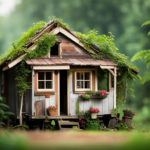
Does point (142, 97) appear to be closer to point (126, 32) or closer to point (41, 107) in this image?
point (126, 32)

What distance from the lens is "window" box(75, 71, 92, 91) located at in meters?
14.3

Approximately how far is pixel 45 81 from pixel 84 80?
81.0 inches

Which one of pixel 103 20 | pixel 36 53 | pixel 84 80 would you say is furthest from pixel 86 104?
pixel 103 20

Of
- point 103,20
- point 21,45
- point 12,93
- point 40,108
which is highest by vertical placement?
point 103,20

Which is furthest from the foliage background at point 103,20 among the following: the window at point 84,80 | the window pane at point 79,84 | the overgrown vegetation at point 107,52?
the window pane at point 79,84

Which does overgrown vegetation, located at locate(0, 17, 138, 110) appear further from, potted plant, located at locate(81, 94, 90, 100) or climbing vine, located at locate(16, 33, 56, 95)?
potted plant, located at locate(81, 94, 90, 100)

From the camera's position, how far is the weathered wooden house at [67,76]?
43.4 ft

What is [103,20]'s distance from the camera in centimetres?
3984

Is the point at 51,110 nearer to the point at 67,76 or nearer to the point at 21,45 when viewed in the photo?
the point at 67,76

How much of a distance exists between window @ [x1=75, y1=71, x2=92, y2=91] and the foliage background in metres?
18.7

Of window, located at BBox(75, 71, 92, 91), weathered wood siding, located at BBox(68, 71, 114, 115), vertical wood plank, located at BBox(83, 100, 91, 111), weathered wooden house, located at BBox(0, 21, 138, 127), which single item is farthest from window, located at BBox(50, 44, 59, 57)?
vertical wood plank, located at BBox(83, 100, 91, 111)

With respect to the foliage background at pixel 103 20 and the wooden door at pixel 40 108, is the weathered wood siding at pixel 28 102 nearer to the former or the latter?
the wooden door at pixel 40 108

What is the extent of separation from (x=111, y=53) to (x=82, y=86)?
2.40 meters

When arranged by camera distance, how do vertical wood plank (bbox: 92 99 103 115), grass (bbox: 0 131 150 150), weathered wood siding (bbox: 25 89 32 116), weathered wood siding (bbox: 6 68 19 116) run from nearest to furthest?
grass (bbox: 0 131 150 150)
weathered wood siding (bbox: 25 89 32 116)
vertical wood plank (bbox: 92 99 103 115)
weathered wood siding (bbox: 6 68 19 116)
